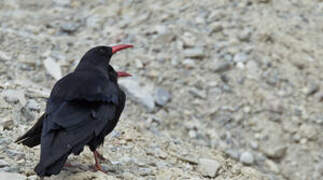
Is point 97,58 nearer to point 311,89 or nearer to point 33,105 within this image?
point 33,105

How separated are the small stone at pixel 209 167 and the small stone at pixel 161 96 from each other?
6.79 ft

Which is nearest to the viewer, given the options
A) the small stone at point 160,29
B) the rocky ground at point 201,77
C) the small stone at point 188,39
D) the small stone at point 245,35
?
the rocky ground at point 201,77

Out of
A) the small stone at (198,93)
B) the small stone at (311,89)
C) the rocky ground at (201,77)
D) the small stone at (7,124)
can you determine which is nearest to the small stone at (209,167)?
the rocky ground at (201,77)

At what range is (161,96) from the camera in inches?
330

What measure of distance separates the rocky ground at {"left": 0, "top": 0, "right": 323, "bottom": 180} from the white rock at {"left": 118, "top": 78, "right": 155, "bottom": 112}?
15 mm

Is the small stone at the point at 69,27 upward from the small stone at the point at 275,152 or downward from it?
upward

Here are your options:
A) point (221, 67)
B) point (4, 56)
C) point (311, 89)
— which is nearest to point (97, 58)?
point (4, 56)

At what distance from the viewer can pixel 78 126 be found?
4.84 m

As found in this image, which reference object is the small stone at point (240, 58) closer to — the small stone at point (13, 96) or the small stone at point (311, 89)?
the small stone at point (311, 89)

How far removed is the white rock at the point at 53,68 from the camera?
8.30m

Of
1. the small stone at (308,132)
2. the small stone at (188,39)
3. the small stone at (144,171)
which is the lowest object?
the small stone at (308,132)

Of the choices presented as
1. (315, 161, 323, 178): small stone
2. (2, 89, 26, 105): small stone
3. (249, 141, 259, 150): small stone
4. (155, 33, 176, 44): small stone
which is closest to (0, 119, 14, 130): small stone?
(2, 89, 26, 105): small stone

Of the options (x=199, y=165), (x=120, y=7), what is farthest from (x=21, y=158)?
(x=120, y=7)

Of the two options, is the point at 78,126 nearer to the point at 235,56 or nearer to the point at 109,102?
the point at 109,102
